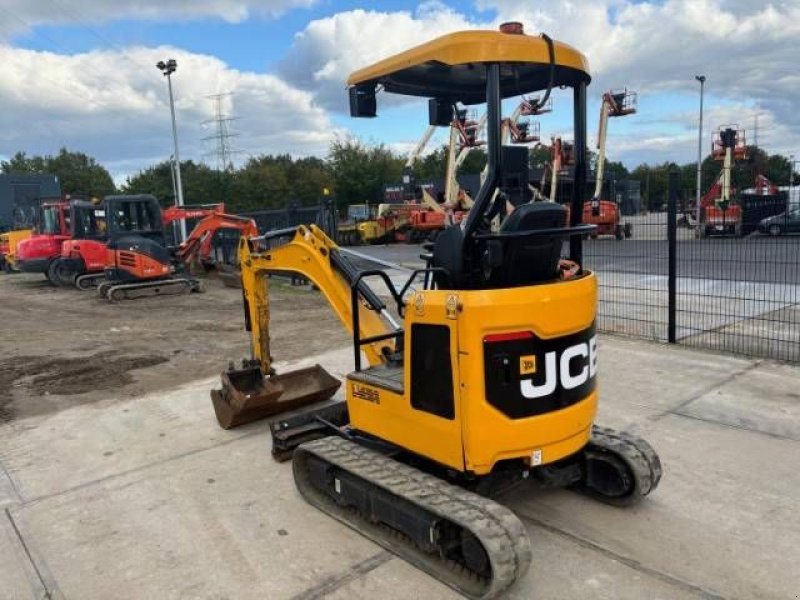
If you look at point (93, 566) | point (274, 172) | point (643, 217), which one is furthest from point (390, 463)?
point (274, 172)

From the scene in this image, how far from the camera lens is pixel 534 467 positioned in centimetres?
346

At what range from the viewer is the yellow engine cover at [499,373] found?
3.16 m

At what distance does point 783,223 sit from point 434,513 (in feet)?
20.2

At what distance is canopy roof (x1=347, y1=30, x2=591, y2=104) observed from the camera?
3252 mm

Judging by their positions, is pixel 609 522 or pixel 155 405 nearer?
pixel 609 522

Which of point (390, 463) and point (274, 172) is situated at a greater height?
point (274, 172)

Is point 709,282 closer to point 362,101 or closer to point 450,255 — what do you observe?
point 362,101

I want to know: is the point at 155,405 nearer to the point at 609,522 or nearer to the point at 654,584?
the point at 609,522

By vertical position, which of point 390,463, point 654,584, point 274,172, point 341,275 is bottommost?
point 654,584

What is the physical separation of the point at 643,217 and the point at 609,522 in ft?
18.8

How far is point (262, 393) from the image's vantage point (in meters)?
5.48

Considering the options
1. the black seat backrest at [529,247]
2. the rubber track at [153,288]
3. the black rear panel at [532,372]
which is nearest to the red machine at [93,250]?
the rubber track at [153,288]

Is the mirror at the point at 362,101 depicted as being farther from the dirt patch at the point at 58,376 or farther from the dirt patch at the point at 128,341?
the dirt patch at the point at 58,376

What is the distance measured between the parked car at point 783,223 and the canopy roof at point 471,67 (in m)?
4.52
